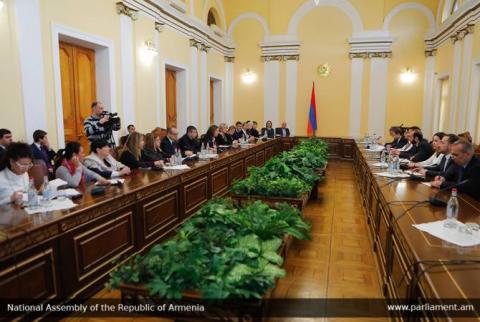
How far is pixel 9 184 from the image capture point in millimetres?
2625

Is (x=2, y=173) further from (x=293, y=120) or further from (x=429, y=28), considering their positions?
(x=429, y=28)

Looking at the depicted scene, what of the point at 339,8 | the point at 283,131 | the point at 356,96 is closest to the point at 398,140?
the point at 356,96

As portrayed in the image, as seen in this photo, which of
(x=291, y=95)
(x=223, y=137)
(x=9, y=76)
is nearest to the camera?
(x=9, y=76)

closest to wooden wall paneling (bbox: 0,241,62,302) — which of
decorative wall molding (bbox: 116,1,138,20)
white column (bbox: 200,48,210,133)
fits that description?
decorative wall molding (bbox: 116,1,138,20)

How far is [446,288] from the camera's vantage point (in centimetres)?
144

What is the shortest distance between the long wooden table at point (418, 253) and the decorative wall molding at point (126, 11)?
16.3ft

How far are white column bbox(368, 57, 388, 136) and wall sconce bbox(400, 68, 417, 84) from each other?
1.69ft

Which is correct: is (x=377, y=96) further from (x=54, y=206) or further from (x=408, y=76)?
(x=54, y=206)

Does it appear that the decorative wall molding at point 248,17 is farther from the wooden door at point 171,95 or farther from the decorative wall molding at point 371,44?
the wooden door at point 171,95

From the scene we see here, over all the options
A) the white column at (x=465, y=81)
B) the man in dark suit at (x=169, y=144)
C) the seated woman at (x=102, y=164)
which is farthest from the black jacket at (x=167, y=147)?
the white column at (x=465, y=81)

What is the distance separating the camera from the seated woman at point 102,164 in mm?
3609

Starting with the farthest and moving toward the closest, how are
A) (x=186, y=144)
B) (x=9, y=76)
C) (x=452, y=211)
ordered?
1. (x=186, y=144)
2. (x=9, y=76)
3. (x=452, y=211)

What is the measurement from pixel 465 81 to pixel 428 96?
2694 millimetres

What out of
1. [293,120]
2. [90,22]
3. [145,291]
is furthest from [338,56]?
[145,291]
